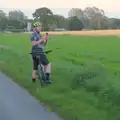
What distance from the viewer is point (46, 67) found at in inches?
523

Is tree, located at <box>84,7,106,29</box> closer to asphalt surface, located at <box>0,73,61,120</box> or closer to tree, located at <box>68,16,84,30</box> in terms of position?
tree, located at <box>68,16,84,30</box>

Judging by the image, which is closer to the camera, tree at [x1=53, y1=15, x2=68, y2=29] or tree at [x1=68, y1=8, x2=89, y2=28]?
tree at [x1=53, y1=15, x2=68, y2=29]

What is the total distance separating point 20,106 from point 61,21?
164 metres

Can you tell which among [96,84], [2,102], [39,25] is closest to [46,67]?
[39,25]

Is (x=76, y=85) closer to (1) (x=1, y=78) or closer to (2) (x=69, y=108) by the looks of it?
(2) (x=69, y=108)

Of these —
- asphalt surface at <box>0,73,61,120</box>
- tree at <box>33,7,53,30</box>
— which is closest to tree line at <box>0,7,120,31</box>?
tree at <box>33,7,53,30</box>

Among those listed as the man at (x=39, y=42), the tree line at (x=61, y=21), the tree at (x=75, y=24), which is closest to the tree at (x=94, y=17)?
the tree line at (x=61, y=21)

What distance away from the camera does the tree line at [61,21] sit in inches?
6403

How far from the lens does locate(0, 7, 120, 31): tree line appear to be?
162625 mm

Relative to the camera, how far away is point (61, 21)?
565 ft

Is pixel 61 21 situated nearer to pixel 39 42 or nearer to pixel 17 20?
pixel 17 20

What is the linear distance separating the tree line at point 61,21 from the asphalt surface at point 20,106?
145m

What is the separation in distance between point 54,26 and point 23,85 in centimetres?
15559

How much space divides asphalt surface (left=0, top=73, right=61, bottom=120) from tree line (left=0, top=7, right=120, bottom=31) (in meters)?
145
